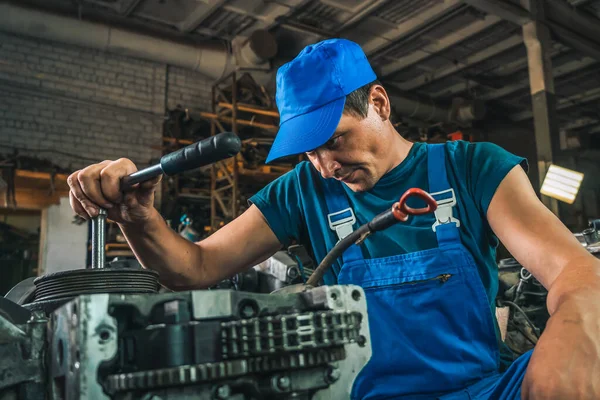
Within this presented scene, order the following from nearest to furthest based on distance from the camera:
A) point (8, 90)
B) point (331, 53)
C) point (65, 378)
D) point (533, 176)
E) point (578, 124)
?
point (65, 378) → point (331, 53) → point (8, 90) → point (533, 176) → point (578, 124)

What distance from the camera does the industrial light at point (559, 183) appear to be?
5.16 m

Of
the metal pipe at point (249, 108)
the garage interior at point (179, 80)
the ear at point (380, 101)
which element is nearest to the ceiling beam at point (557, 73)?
the garage interior at point (179, 80)

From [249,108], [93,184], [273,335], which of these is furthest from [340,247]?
[249,108]

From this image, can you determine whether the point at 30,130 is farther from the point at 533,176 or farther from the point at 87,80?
the point at 533,176

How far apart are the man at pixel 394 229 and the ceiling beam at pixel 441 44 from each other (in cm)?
588

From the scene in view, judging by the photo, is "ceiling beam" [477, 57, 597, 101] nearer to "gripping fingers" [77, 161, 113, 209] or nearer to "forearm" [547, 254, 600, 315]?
"forearm" [547, 254, 600, 315]

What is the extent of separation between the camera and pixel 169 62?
636 cm

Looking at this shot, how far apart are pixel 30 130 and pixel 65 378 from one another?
5.99m

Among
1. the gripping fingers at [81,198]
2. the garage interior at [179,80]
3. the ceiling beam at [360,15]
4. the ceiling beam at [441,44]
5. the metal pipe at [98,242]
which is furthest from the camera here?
the ceiling beam at [441,44]

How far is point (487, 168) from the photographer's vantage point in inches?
48.6

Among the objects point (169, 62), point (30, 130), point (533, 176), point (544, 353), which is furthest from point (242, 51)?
point (544, 353)

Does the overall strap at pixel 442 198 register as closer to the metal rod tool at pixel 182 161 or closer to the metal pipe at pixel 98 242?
the metal rod tool at pixel 182 161

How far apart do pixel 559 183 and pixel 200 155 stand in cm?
502

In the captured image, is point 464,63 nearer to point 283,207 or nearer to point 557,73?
point 557,73
